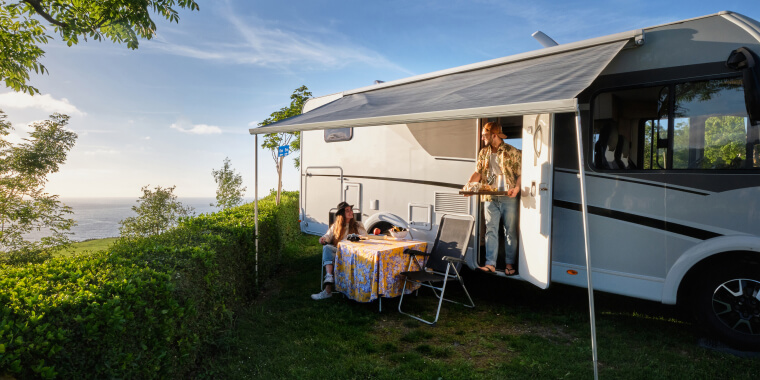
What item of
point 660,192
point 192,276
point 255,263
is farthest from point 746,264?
point 255,263

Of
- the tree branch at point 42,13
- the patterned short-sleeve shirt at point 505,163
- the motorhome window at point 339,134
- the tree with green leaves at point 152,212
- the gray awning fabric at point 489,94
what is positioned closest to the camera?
the gray awning fabric at point 489,94

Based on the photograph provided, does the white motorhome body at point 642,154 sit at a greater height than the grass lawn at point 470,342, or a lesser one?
greater

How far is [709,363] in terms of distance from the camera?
132 inches

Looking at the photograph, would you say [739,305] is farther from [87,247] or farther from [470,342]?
[87,247]

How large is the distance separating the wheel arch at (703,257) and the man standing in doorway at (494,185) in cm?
134

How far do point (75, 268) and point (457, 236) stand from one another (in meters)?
3.39

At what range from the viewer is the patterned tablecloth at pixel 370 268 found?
4.48 meters

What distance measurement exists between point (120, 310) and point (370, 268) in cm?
260

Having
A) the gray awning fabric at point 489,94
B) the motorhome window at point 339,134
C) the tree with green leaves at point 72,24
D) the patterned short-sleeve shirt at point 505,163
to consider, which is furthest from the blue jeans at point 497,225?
the tree with green leaves at point 72,24

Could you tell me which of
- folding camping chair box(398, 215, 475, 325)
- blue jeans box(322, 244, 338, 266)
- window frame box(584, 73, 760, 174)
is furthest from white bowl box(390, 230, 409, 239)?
window frame box(584, 73, 760, 174)

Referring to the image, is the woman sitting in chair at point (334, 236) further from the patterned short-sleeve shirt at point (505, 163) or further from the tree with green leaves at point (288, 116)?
the tree with green leaves at point (288, 116)

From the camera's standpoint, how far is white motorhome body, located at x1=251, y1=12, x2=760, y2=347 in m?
3.46

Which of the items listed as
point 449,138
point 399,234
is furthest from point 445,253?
point 449,138

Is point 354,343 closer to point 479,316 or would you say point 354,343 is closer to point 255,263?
point 479,316
